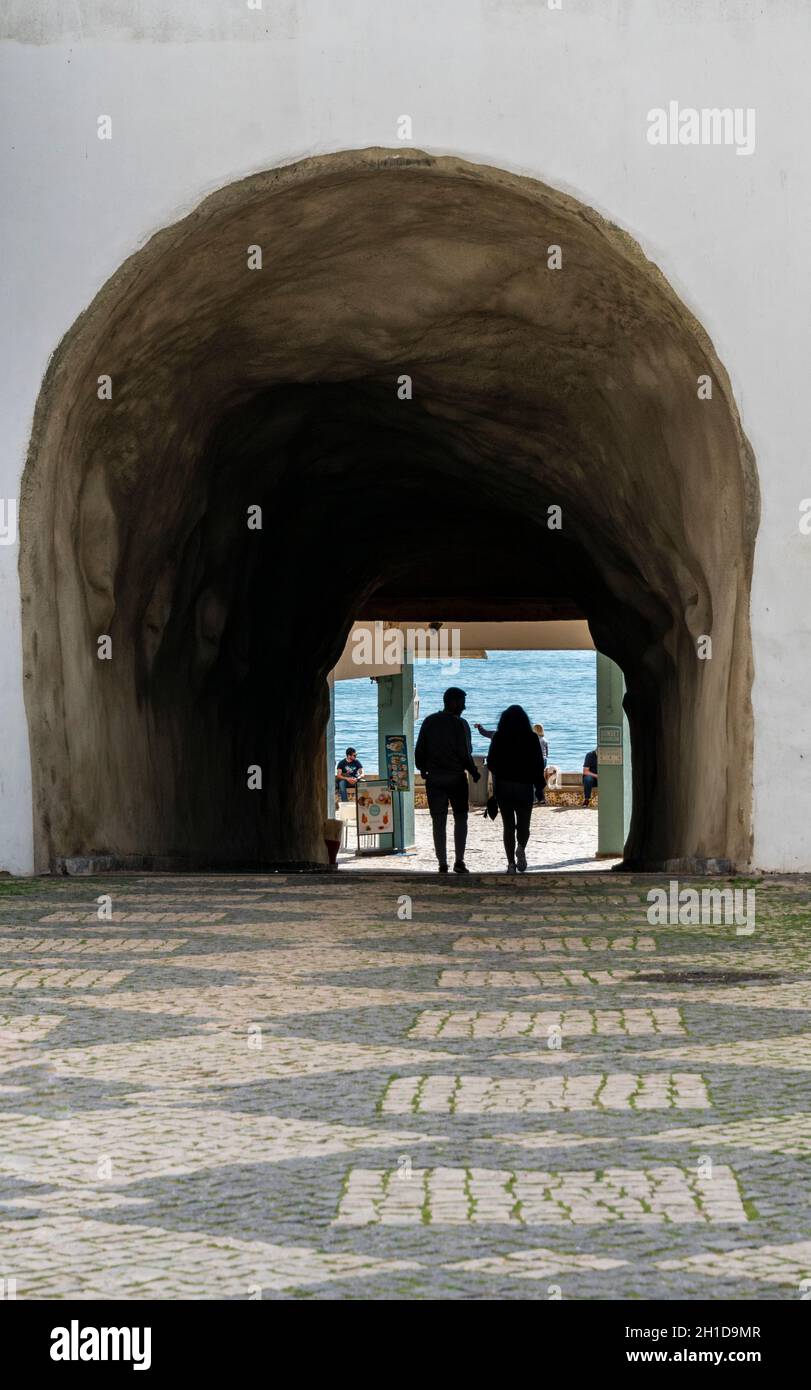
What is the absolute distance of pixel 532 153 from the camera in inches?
318

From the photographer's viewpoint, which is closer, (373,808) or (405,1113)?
(405,1113)

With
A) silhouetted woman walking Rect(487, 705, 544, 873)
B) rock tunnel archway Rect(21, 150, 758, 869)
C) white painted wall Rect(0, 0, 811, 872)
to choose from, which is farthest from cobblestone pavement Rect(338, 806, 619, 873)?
white painted wall Rect(0, 0, 811, 872)

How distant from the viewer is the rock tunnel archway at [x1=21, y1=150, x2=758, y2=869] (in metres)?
8.27

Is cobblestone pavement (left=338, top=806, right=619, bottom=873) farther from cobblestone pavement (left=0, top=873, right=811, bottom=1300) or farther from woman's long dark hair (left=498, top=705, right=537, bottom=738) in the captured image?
cobblestone pavement (left=0, top=873, right=811, bottom=1300)

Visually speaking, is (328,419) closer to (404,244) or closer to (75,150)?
(404,244)

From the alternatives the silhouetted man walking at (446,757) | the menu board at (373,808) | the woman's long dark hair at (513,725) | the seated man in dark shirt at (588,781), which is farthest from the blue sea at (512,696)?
the silhouetted man walking at (446,757)

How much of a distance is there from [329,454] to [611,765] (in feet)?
35.4

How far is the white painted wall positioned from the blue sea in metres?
69.7

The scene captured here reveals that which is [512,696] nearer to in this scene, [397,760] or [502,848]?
[397,760]

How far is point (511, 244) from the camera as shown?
29.2ft

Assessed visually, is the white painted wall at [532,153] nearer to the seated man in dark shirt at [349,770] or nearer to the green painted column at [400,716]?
the green painted column at [400,716]

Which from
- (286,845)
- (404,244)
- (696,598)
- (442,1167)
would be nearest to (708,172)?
(404,244)

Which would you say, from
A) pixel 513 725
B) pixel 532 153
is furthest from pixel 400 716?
pixel 532 153

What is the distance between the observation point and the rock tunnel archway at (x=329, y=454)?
8266 mm
